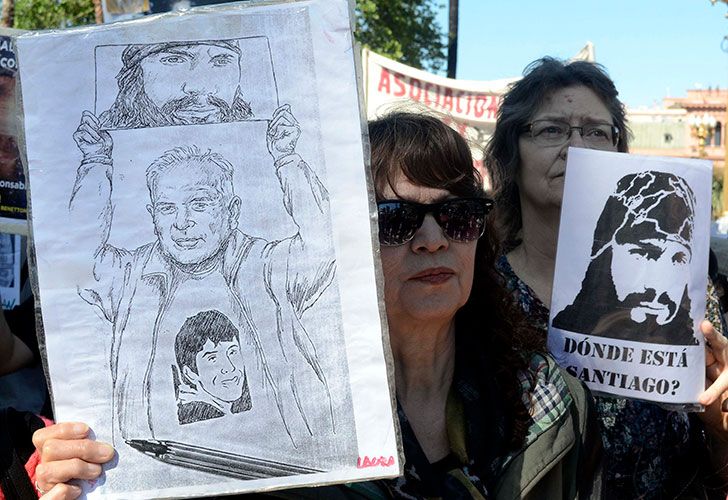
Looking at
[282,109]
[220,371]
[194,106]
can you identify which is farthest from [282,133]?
[220,371]

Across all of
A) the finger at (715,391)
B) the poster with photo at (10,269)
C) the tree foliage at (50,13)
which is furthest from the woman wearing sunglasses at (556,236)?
the tree foliage at (50,13)

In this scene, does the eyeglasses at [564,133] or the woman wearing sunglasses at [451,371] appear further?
the eyeglasses at [564,133]

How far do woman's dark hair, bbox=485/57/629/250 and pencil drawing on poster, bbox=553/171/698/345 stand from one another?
2.09 feet

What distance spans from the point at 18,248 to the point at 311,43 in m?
1.52

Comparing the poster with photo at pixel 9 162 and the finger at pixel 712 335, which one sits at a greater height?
the poster with photo at pixel 9 162

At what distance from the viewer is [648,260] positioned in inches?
78.1

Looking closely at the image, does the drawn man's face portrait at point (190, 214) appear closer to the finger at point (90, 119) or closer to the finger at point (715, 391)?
the finger at point (90, 119)

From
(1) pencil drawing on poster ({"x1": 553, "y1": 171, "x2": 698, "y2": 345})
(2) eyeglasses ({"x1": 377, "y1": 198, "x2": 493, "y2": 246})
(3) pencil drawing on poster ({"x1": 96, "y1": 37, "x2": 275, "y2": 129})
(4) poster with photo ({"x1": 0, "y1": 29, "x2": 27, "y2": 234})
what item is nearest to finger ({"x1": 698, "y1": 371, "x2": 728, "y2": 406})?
(1) pencil drawing on poster ({"x1": 553, "y1": 171, "x2": 698, "y2": 345})

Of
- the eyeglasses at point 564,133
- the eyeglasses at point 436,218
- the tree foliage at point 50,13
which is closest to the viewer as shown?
the eyeglasses at point 436,218

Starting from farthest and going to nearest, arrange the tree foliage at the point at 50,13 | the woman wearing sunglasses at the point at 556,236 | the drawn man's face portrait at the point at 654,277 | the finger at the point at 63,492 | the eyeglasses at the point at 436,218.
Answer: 1. the tree foliage at the point at 50,13
2. the woman wearing sunglasses at the point at 556,236
3. the drawn man's face portrait at the point at 654,277
4. the eyeglasses at the point at 436,218
5. the finger at the point at 63,492

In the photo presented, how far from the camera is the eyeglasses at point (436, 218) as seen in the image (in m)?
1.82

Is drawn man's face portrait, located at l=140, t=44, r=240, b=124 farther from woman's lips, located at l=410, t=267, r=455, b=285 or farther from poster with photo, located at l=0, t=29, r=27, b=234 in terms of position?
poster with photo, located at l=0, t=29, r=27, b=234

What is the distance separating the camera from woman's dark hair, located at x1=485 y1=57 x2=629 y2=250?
8.47ft

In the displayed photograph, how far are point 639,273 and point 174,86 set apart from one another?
1085mm
